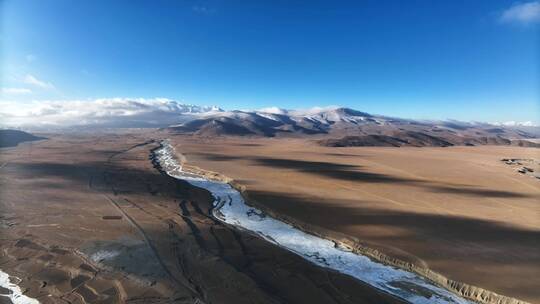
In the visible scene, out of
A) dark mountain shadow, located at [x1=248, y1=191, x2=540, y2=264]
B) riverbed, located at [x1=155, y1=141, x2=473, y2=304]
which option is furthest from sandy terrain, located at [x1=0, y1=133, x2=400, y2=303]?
dark mountain shadow, located at [x1=248, y1=191, x2=540, y2=264]

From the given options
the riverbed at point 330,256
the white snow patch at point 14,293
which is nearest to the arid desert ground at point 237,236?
the white snow patch at point 14,293

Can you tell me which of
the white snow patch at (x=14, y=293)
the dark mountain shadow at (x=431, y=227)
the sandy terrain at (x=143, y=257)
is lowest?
the white snow patch at (x=14, y=293)

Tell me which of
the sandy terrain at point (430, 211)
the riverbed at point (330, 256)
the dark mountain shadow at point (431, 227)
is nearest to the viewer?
the riverbed at point (330, 256)

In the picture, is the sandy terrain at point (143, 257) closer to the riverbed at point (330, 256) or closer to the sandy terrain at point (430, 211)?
the riverbed at point (330, 256)

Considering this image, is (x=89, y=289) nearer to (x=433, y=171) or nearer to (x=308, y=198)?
(x=308, y=198)

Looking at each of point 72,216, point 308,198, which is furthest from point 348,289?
point 72,216

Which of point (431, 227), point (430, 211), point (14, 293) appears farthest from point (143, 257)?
point (430, 211)
